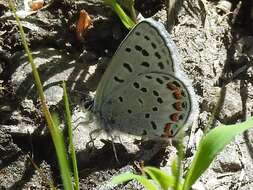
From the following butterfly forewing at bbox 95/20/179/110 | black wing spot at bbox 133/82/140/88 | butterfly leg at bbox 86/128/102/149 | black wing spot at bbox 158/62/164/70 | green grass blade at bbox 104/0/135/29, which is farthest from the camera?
green grass blade at bbox 104/0/135/29

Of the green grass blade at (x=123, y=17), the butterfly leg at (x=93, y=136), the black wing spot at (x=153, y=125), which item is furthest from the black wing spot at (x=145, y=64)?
the green grass blade at (x=123, y=17)

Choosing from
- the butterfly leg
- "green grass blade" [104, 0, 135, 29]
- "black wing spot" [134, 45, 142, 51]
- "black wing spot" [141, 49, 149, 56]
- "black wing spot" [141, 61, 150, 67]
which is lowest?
the butterfly leg

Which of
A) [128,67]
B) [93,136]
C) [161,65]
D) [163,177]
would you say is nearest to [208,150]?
[163,177]

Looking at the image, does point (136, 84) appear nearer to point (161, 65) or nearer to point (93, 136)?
point (161, 65)

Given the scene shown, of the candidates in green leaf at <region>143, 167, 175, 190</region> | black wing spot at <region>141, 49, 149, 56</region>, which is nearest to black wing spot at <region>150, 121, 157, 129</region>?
black wing spot at <region>141, 49, 149, 56</region>

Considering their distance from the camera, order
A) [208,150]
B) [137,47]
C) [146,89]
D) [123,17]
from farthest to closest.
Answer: [123,17] < [146,89] < [137,47] < [208,150]

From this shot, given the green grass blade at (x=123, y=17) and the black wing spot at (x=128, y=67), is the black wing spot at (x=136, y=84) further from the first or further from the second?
the green grass blade at (x=123, y=17)

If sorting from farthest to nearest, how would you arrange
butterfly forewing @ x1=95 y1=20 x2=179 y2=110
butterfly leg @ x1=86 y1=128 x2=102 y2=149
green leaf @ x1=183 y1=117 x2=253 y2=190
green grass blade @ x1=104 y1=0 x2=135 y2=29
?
1. green grass blade @ x1=104 y1=0 x2=135 y2=29
2. butterfly leg @ x1=86 y1=128 x2=102 y2=149
3. butterfly forewing @ x1=95 y1=20 x2=179 y2=110
4. green leaf @ x1=183 y1=117 x2=253 y2=190

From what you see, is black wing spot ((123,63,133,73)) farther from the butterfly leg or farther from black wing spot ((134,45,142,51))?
the butterfly leg

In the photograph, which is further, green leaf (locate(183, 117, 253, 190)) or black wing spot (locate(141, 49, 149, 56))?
black wing spot (locate(141, 49, 149, 56))

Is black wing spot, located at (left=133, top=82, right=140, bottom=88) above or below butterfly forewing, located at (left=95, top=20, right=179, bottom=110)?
below
